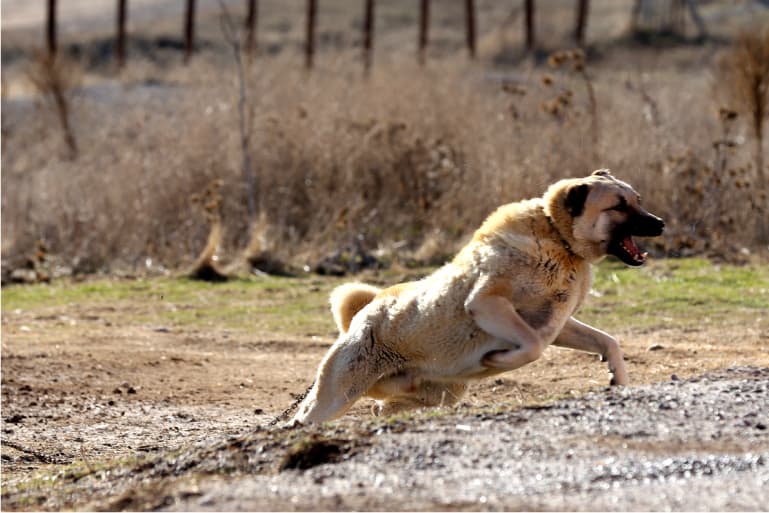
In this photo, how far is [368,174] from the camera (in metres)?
18.9

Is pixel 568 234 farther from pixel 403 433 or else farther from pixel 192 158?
pixel 192 158

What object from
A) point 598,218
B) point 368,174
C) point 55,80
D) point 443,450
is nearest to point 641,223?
point 598,218

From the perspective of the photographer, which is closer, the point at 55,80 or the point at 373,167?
the point at 373,167

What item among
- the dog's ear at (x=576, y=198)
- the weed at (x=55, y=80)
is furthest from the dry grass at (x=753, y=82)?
the weed at (x=55, y=80)

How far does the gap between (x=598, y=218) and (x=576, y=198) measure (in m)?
0.19

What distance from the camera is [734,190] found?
17125mm

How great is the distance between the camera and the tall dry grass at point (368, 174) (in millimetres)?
17188

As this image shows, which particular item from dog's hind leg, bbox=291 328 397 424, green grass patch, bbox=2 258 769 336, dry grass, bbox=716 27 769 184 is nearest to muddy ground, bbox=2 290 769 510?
dog's hind leg, bbox=291 328 397 424

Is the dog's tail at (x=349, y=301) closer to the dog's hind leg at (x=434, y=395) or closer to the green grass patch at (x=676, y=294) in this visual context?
the dog's hind leg at (x=434, y=395)

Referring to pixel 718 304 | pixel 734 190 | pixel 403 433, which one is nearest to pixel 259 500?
pixel 403 433

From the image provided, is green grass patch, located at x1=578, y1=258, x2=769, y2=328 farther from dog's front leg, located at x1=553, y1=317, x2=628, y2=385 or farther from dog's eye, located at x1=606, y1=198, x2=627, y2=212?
dog's eye, located at x1=606, y1=198, x2=627, y2=212

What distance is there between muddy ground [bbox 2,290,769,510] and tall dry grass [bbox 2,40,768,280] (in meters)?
6.92

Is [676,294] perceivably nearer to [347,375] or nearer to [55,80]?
[347,375]

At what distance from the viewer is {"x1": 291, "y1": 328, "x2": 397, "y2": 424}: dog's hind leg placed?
8.10 metres
